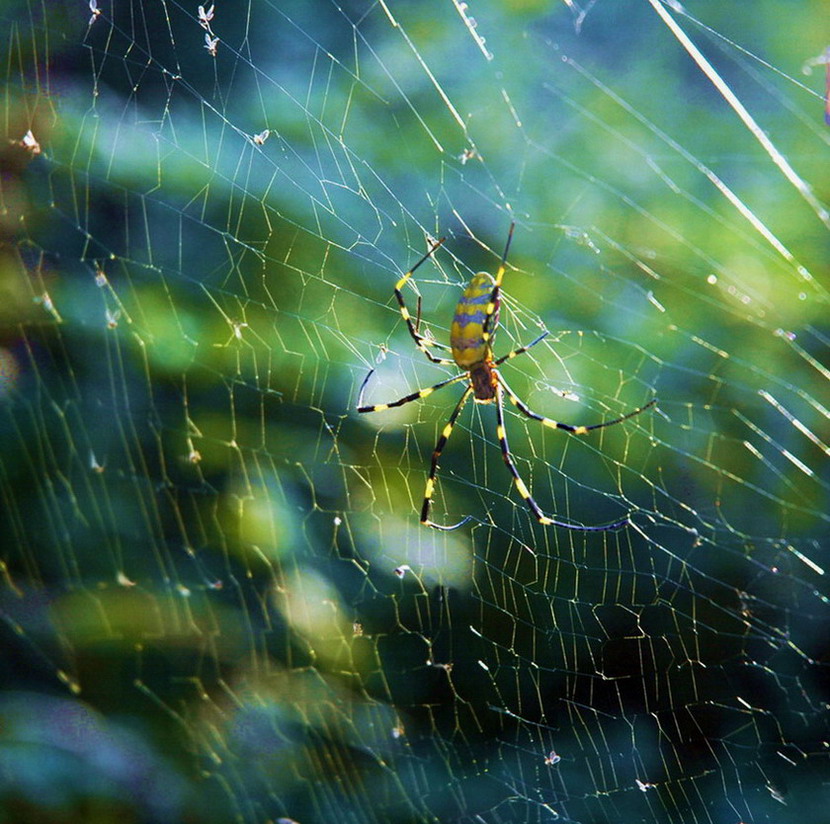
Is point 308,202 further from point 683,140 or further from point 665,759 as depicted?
point 665,759

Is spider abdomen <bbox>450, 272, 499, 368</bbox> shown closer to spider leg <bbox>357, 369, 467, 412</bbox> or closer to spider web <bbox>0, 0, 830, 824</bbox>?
spider leg <bbox>357, 369, 467, 412</bbox>

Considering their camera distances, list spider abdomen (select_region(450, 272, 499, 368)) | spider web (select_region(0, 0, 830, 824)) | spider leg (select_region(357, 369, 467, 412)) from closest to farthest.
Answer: spider abdomen (select_region(450, 272, 499, 368)) < spider leg (select_region(357, 369, 467, 412)) < spider web (select_region(0, 0, 830, 824))

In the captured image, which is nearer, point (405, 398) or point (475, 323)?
point (475, 323)

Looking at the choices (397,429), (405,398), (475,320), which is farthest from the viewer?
(397,429)

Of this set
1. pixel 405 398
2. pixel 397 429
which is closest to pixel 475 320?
pixel 405 398

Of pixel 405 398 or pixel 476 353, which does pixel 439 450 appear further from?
pixel 476 353

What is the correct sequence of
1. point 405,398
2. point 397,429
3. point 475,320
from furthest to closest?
point 397,429, point 405,398, point 475,320

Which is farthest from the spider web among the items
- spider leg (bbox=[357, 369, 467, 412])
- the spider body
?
the spider body

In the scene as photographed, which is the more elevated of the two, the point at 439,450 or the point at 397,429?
the point at 397,429
